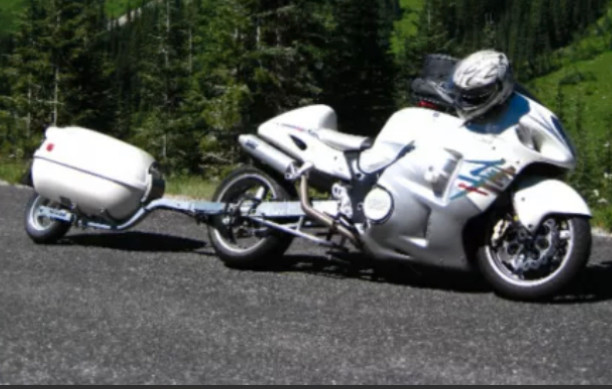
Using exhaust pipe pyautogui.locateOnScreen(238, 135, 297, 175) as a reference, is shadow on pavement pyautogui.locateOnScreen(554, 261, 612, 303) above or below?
below

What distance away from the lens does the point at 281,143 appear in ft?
24.5

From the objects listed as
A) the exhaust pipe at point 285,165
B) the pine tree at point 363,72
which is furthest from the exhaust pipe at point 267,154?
the pine tree at point 363,72

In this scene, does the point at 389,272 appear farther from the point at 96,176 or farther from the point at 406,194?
the point at 96,176

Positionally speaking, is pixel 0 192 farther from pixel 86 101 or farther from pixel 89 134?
pixel 86 101

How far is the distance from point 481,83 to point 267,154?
1681 millimetres

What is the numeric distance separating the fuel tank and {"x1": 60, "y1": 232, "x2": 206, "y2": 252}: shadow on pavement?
0.88 ft

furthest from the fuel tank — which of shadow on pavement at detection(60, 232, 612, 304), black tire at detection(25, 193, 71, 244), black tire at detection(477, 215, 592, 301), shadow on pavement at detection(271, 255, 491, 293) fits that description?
black tire at detection(477, 215, 592, 301)

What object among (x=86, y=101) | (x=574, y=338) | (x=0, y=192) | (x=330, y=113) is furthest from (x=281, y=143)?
(x=86, y=101)

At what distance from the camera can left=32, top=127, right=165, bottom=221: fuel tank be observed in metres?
8.07

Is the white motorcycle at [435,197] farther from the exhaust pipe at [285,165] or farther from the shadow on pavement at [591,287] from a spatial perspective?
the shadow on pavement at [591,287]

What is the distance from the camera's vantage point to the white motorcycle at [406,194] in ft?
20.8

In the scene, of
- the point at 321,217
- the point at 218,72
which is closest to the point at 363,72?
the point at 218,72

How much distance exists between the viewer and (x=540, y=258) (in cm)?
627

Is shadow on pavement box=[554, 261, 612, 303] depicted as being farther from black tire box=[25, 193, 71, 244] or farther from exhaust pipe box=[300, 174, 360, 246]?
black tire box=[25, 193, 71, 244]
